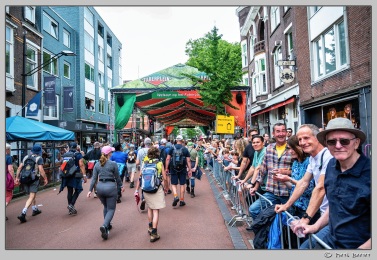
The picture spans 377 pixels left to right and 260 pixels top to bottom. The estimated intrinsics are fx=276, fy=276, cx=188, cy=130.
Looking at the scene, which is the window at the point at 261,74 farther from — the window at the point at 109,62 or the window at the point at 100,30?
the window at the point at 109,62

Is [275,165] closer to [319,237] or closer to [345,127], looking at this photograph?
[319,237]

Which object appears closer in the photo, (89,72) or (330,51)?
(330,51)

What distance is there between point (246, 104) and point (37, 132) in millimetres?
9394

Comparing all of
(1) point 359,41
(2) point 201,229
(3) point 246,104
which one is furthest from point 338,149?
(3) point 246,104

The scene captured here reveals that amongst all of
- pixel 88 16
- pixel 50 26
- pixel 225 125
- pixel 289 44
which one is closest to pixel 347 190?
pixel 225 125

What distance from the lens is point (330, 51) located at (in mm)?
11117

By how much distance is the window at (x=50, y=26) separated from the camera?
67.6 ft

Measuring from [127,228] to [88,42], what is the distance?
27.2 metres

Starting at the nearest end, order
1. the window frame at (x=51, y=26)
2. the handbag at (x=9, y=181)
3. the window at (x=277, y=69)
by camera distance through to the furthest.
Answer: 1. the handbag at (x=9, y=181)
2. the window at (x=277, y=69)
3. the window frame at (x=51, y=26)

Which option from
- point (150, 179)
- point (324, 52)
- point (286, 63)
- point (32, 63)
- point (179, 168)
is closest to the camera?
point (150, 179)

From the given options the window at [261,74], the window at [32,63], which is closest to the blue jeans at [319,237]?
the window at [32,63]

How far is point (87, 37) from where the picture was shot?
28.2m

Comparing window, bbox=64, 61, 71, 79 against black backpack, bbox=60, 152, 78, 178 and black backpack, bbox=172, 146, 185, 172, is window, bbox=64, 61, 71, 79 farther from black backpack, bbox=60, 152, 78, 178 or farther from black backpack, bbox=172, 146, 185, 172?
black backpack, bbox=172, 146, 185, 172

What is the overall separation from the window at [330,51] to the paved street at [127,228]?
7.02m
